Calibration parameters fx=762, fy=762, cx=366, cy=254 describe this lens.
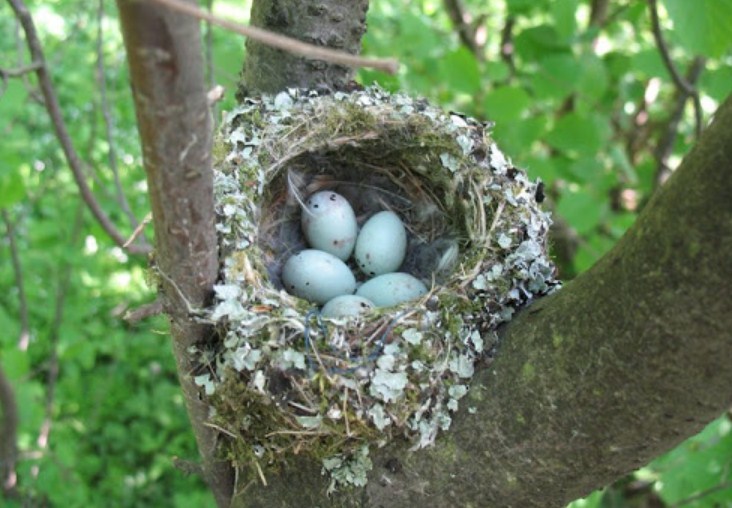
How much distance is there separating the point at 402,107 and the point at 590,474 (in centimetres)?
112

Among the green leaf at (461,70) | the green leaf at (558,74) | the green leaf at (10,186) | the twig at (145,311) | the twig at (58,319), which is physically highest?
the green leaf at (558,74)

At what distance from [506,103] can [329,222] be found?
894 mm

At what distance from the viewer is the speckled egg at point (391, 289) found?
6.94 ft

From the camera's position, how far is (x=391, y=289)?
213 cm

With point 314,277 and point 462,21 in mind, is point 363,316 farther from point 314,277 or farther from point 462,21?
point 462,21

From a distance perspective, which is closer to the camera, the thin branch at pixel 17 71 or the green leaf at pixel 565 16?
the thin branch at pixel 17 71

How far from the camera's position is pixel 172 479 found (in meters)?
3.86

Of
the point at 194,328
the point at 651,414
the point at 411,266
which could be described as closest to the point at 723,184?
the point at 651,414

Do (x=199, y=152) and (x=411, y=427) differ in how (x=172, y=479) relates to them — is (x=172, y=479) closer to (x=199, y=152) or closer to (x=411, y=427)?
(x=411, y=427)

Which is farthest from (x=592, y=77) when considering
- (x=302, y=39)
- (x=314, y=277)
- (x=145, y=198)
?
(x=145, y=198)

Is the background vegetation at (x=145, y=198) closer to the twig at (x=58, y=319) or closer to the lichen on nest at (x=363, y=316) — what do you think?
the twig at (x=58, y=319)

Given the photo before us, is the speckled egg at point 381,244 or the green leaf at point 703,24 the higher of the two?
the green leaf at point 703,24

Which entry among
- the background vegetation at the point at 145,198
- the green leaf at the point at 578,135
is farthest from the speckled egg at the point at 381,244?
the green leaf at the point at 578,135

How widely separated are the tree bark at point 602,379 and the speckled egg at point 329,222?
0.98 metres
